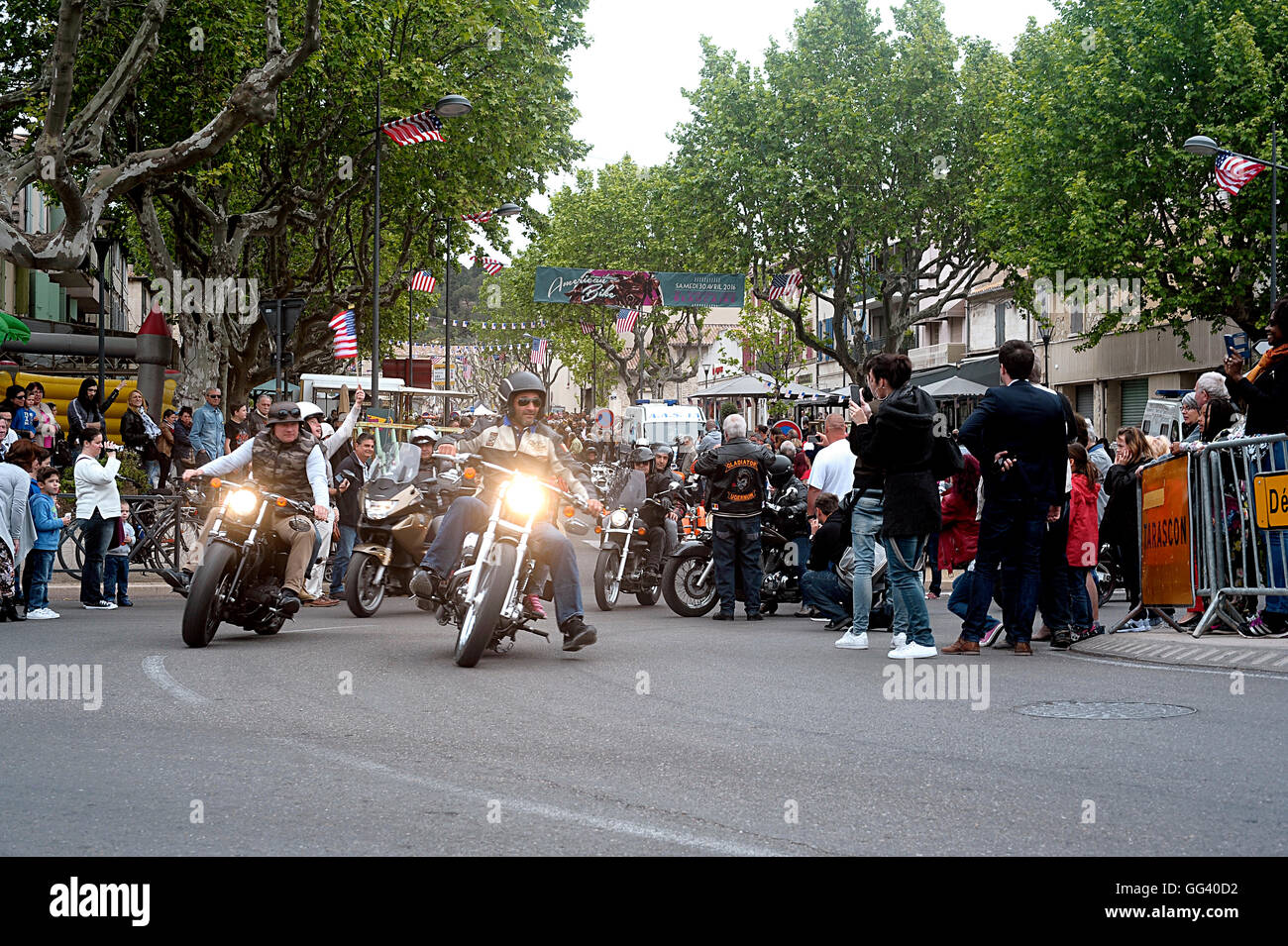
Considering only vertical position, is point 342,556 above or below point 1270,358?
below

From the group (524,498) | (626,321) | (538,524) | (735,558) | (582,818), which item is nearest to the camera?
(582,818)

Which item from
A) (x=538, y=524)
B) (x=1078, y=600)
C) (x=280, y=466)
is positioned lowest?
(x=1078, y=600)

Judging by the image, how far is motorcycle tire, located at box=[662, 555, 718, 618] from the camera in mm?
14203

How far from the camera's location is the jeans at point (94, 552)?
1391 cm

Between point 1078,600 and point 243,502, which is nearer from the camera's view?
point 243,502

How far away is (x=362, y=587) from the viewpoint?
1377 cm

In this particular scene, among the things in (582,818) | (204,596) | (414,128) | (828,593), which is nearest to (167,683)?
(204,596)

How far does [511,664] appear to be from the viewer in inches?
378

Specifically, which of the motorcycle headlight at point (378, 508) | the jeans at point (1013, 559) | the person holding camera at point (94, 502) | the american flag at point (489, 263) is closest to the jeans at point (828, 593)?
the jeans at point (1013, 559)

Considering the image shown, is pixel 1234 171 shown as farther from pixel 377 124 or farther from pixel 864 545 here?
pixel 864 545

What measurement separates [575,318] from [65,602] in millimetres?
56581

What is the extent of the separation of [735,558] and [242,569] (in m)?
4.97
